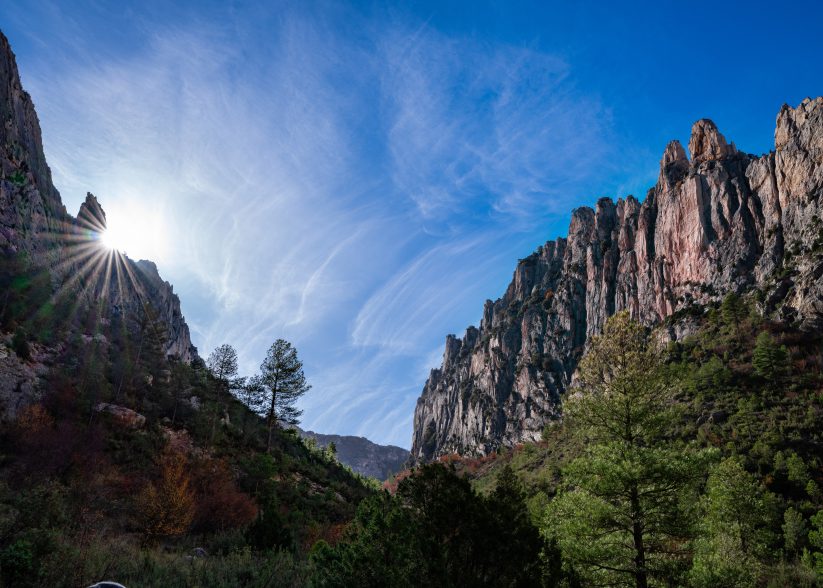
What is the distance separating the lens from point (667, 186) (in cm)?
12212

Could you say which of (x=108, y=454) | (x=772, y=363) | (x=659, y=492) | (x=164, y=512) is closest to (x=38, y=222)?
(x=108, y=454)

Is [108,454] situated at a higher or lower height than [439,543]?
higher

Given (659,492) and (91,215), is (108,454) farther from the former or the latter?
(91,215)

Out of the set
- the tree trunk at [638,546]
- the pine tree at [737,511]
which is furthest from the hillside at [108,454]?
the pine tree at [737,511]

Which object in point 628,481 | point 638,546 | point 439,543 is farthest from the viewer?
point 638,546

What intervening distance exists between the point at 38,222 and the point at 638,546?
78543 millimetres

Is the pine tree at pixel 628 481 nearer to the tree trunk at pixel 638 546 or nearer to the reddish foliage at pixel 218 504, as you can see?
the tree trunk at pixel 638 546

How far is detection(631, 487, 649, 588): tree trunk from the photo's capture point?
11.9m

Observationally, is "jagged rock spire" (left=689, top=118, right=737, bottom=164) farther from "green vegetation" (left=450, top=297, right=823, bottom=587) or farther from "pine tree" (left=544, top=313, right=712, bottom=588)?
"pine tree" (left=544, top=313, right=712, bottom=588)

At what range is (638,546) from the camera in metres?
12.4

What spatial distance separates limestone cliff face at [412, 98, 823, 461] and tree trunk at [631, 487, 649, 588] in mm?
69357

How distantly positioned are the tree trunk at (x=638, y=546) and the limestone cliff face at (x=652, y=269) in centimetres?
6936

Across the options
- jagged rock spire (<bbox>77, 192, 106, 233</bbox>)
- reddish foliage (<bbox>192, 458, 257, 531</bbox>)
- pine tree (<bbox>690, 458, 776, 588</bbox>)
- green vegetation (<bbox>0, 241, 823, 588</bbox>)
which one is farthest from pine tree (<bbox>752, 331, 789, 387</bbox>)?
jagged rock spire (<bbox>77, 192, 106, 233</bbox>)

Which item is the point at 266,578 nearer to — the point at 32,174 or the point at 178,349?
the point at 32,174
